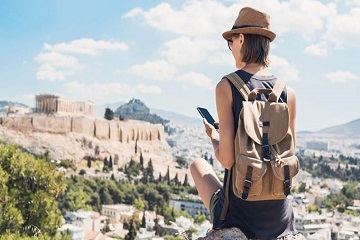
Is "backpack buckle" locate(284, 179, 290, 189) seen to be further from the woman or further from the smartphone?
the smartphone

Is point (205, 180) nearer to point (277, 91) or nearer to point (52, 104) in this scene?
point (277, 91)

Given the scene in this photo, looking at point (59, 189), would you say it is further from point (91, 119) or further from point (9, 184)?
point (91, 119)

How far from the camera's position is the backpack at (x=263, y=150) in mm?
1380

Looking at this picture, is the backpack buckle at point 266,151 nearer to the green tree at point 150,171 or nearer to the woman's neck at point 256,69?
the woman's neck at point 256,69

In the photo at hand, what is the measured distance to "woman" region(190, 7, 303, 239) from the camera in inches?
57.2

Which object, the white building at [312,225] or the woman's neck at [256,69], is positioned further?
the white building at [312,225]

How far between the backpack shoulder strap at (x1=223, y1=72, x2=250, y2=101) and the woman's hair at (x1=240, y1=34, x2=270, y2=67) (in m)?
0.09

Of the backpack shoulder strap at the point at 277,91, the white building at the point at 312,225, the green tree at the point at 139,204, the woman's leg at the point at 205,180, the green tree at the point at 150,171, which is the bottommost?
the white building at the point at 312,225

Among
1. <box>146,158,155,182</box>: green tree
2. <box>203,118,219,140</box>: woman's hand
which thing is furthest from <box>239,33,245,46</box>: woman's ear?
<box>146,158,155,182</box>: green tree

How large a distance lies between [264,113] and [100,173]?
32.1 meters

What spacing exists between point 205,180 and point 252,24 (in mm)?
507

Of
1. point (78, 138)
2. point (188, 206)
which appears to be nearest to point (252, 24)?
point (188, 206)

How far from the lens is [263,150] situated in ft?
4.56

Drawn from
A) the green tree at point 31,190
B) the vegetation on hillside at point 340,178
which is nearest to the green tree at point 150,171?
the vegetation on hillside at point 340,178
